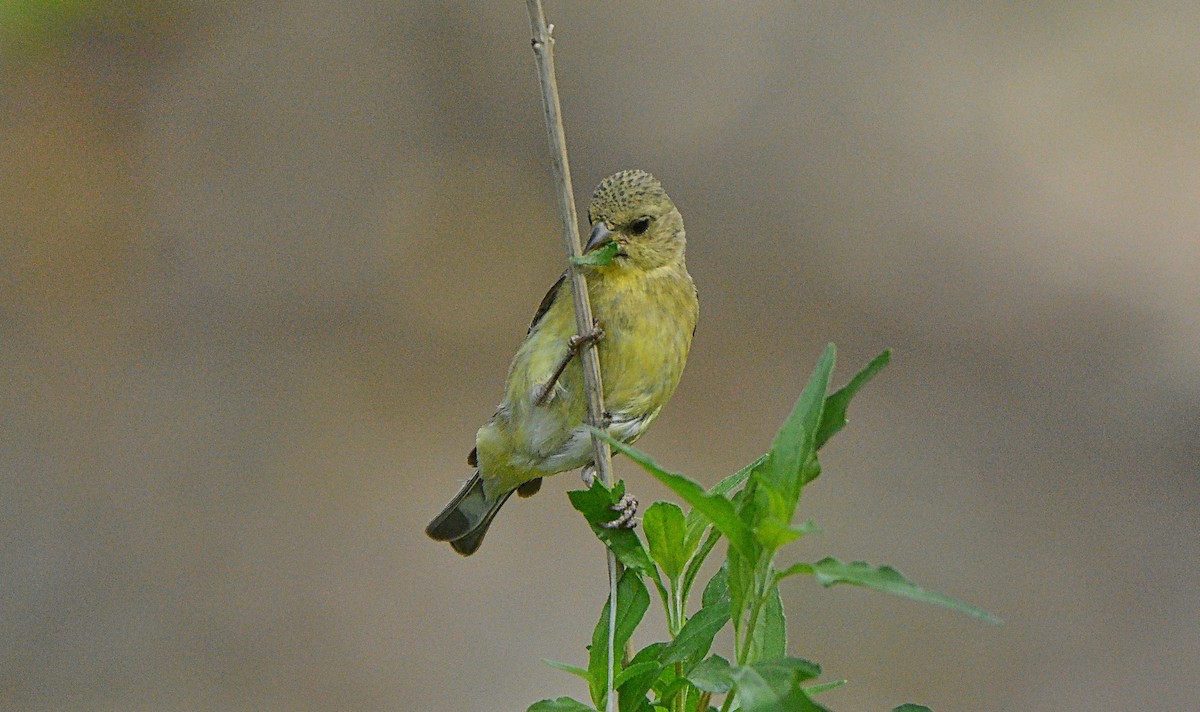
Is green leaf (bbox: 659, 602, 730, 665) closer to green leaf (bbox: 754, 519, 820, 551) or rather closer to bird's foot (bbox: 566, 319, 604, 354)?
green leaf (bbox: 754, 519, 820, 551)

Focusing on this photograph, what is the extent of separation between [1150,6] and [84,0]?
623cm

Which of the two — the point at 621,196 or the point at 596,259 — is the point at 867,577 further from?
the point at 621,196

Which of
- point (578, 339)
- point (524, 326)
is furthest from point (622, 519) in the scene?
point (524, 326)

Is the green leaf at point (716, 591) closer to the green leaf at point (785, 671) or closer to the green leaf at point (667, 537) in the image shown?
the green leaf at point (667, 537)

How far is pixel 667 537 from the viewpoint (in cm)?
180

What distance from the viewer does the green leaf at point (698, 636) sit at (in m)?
1.66

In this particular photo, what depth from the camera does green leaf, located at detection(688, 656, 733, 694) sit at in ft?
4.86

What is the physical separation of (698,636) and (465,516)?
237 cm

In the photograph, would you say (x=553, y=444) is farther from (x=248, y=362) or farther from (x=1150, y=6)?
(x=1150, y=6)

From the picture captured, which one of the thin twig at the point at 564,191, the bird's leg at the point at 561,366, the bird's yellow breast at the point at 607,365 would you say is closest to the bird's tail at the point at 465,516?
the bird's yellow breast at the point at 607,365

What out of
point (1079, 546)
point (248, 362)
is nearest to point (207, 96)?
point (248, 362)

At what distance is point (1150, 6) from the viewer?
774cm

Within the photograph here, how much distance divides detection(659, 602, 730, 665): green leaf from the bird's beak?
1592 millimetres

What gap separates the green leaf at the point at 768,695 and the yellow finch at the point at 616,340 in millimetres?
1668
